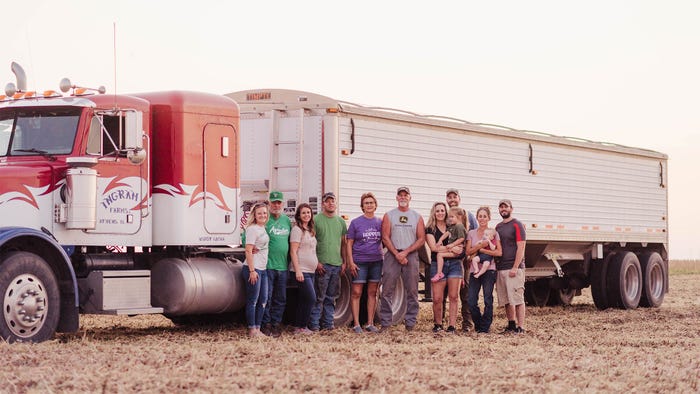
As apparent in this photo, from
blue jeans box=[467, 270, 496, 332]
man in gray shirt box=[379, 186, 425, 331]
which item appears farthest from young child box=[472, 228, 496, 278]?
man in gray shirt box=[379, 186, 425, 331]

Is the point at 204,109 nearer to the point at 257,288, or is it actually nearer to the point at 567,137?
the point at 257,288

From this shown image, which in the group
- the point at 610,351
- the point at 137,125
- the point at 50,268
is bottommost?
the point at 610,351

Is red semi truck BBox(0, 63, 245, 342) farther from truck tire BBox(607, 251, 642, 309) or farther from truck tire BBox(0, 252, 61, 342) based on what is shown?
truck tire BBox(607, 251, 642, 309)

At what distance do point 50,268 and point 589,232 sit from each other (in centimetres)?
1284

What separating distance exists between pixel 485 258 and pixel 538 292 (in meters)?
8.84

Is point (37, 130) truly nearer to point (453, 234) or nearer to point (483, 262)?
point (453, 234)

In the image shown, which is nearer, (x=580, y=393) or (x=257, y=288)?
(x=580, y=393)

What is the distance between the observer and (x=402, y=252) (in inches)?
627

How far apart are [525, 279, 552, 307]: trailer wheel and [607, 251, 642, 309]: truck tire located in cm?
137

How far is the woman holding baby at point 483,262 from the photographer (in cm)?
1580

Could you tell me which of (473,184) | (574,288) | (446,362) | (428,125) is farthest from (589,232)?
(446,362)

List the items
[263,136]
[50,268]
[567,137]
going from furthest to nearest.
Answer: [567,137] → [263,136] → [50,268]

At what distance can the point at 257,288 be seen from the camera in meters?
14.8

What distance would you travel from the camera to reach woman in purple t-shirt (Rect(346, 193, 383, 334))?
1599cm
